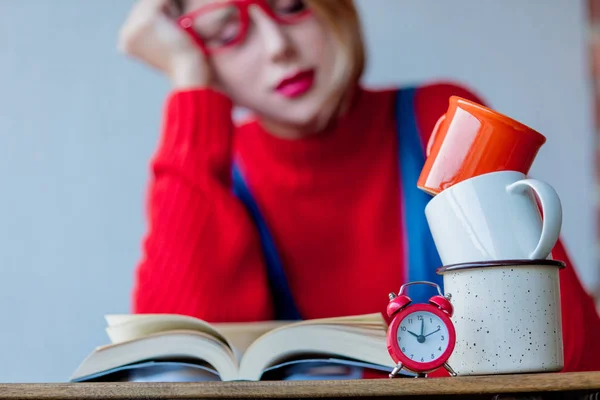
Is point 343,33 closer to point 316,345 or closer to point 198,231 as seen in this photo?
point 198,231

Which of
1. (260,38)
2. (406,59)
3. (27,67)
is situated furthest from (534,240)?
(27,67)

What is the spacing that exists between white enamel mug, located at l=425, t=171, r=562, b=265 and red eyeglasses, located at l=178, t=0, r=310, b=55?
66 cm

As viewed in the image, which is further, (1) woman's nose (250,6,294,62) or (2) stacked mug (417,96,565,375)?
(1) woman's nose (250,6,294,62)

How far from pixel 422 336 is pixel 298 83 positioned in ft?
2.24

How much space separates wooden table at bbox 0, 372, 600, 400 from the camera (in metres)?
0.48

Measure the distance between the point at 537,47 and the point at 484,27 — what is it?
115 millimetres

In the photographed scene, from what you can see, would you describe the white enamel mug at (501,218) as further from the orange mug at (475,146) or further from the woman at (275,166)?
the woman at (275,166)

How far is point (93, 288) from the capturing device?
1.52m

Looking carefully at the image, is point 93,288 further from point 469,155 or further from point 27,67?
point 469,155

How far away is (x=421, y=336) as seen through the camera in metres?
0.56

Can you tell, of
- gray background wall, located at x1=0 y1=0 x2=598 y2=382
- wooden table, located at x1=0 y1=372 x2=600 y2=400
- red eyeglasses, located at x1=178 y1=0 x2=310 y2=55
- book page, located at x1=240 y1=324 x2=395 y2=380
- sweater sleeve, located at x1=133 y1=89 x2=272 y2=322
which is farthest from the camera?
gray background wall, located at x1=0 y1=0 x2=598 y2=382

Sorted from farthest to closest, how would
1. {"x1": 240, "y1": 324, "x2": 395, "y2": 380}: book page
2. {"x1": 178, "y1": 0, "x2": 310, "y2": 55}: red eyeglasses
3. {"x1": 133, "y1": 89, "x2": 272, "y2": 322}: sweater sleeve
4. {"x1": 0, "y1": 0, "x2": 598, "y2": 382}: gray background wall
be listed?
{"x1": 0, "y1": 0, "x2": 598, "y2": 382}: gray background wall
{"x1": 178, "y1": 0, "x2": 310, "y2": 55}: red eyeglasses
{"x1": 133, "y1": 89, "x2": 272, "y2": 322}: sweater sleeve
{"x1": 240, "y1": 324, "x2": 395, "y2": 380}: book page

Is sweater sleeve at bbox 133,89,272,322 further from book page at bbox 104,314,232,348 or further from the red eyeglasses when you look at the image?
book page at bbox 104,314,232,348

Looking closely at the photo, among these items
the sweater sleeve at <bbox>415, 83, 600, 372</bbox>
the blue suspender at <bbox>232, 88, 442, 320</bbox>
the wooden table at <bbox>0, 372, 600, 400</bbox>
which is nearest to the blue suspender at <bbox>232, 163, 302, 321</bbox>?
the blue suspender at <bbox>232, 88, 442, 320</bbox>
